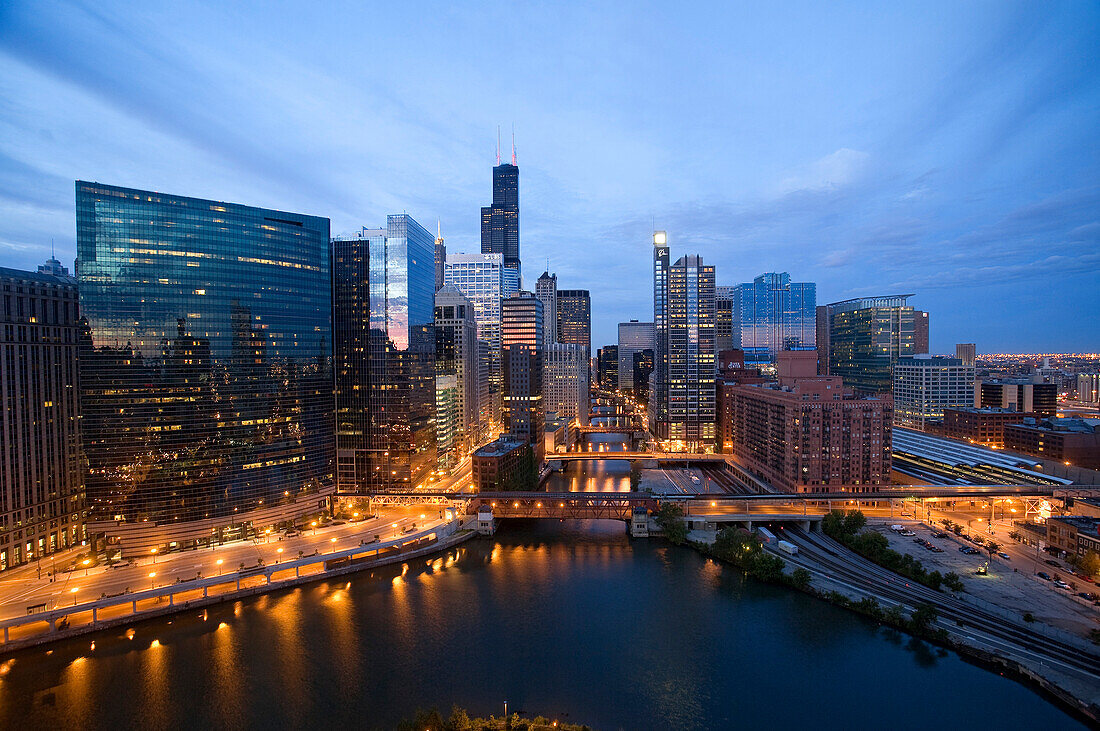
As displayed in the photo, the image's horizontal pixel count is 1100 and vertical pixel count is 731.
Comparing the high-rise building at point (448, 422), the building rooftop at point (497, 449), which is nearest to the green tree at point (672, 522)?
the building rooftop at point (497, 449)

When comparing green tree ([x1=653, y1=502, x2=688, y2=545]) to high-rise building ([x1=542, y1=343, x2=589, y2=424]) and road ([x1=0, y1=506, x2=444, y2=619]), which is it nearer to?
road ([x1=0, y1=506, x2=444, y2=619])

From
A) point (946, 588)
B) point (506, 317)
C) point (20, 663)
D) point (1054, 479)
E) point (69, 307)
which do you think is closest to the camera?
point (20, 663)

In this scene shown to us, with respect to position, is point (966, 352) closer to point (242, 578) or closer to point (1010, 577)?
point (1010, 577)

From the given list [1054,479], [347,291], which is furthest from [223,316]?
[1054,479]

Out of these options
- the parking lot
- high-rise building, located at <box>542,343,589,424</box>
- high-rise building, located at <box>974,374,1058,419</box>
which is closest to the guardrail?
the parking lot

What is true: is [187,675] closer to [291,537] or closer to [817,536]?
[291,537]

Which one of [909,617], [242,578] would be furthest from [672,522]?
[242,578]
